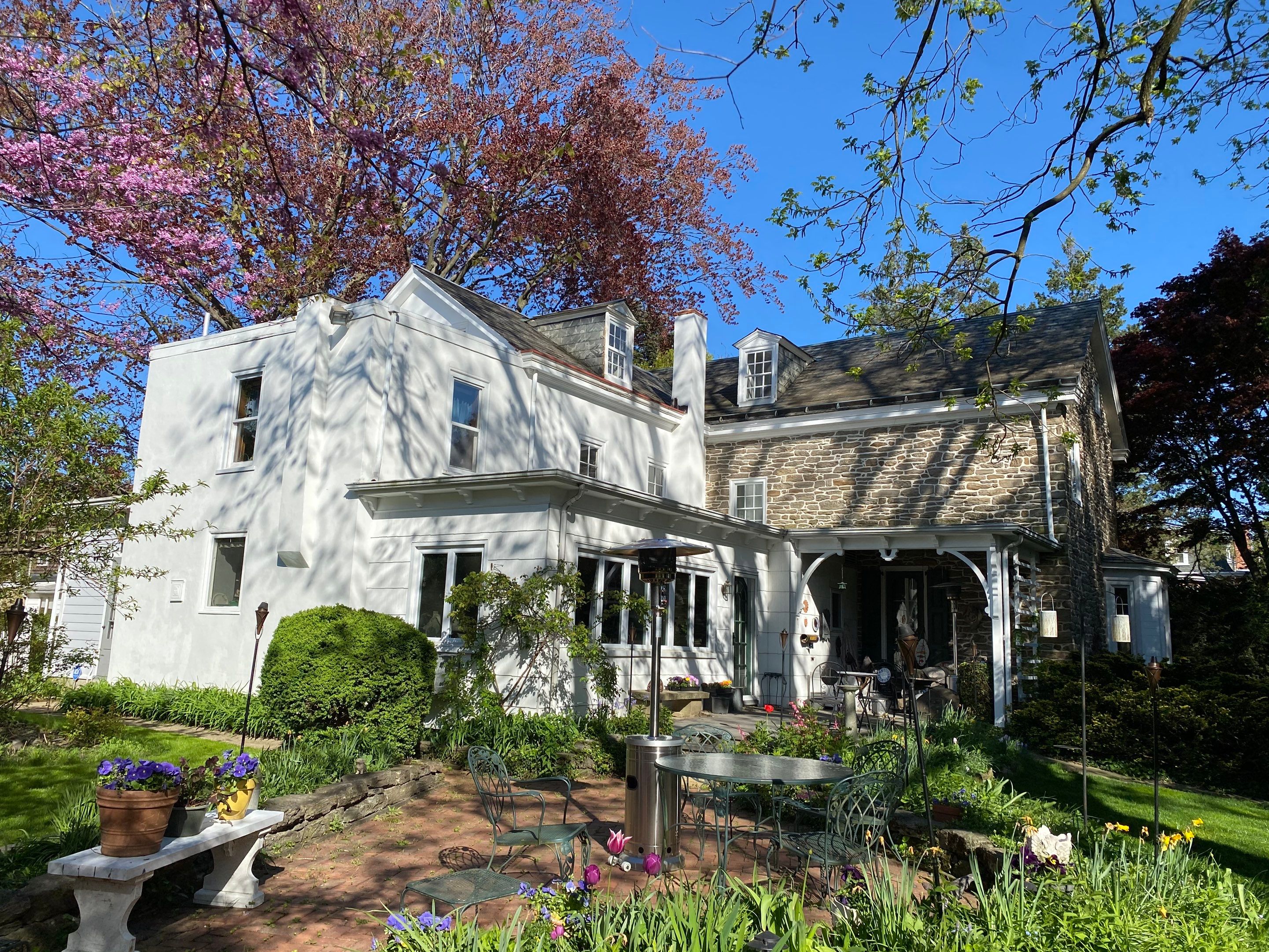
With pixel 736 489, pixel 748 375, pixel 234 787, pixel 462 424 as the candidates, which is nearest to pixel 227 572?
pixel 462 424

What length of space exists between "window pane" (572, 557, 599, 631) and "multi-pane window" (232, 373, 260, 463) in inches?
235

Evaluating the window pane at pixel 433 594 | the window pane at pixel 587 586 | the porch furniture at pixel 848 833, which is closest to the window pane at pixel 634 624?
the window pane at pixel 587 586

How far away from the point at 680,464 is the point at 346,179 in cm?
941

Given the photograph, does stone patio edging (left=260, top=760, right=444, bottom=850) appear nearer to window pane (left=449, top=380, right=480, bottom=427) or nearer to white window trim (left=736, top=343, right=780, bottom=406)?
window pane (left=449, top=380, right=480, bottom=427)

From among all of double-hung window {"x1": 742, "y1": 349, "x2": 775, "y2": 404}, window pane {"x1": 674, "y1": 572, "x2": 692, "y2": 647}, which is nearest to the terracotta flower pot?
window pane {"x1": 674, "y1": 572, "x2": 692, "y2": 647}

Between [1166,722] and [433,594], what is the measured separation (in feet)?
32.4

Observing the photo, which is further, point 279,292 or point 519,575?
point 279,292

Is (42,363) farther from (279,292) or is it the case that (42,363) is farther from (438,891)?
(438,891)

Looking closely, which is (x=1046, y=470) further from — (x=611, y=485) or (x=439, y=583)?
(x=439, y=583)

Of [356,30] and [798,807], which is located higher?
[356,30]

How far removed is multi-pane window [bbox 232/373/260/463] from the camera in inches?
570

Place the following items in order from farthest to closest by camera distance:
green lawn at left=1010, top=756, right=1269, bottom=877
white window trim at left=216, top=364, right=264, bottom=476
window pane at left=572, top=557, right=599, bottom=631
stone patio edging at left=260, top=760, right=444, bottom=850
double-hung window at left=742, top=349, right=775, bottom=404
A: double-hung window at left=742, top=349, right=775, bottom=404, white window trim at left=216, top=364, right=264, bottom=476, window pane at left=572, top=557, right=599, bottom=631, green lawn at left=1010, top=756, right=1269, bottom=877, stone patio edging at left=260, top=760, right=444, bottom=850

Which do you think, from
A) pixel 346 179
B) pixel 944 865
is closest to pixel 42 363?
pixel 346 179

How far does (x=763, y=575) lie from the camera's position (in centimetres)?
1662
